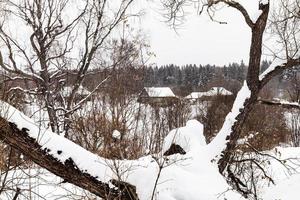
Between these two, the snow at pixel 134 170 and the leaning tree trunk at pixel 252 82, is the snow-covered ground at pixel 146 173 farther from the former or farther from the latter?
the leaning tree trunk at pixel 252 82

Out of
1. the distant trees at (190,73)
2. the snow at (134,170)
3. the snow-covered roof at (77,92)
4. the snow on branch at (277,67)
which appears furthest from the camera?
the distant trees at (190,73)

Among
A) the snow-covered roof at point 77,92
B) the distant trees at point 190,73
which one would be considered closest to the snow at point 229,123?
the snow-covered roof at point 77,92

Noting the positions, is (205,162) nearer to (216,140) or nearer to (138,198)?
(216,140)

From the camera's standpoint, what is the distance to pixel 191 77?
84.2 metres

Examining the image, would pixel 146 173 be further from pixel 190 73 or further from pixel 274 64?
pixel 190 73

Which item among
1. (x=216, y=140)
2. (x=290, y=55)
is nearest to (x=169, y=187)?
(x=216, y=140)

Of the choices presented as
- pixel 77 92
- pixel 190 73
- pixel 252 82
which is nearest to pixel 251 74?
pixel 252 82

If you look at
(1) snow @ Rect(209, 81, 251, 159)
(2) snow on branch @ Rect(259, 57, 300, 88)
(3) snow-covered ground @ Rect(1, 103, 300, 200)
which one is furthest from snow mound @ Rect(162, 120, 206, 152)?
(2) snow on branch @ Rect(259, 57, 300, 88)

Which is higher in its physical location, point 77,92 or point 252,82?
point 252,82

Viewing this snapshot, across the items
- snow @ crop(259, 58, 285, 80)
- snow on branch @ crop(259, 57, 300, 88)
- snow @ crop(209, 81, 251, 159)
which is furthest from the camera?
snow @ crop(209, 81, 251, 159)

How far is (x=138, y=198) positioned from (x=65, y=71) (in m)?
9.42

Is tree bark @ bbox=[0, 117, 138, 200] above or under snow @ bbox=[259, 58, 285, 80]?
under

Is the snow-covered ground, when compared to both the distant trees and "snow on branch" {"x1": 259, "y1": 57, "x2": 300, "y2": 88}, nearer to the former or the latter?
"snow on branch" {"x1": 259, "y1": 57, "x2": 300, "y2": 88}

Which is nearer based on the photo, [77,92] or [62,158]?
[62,158]
